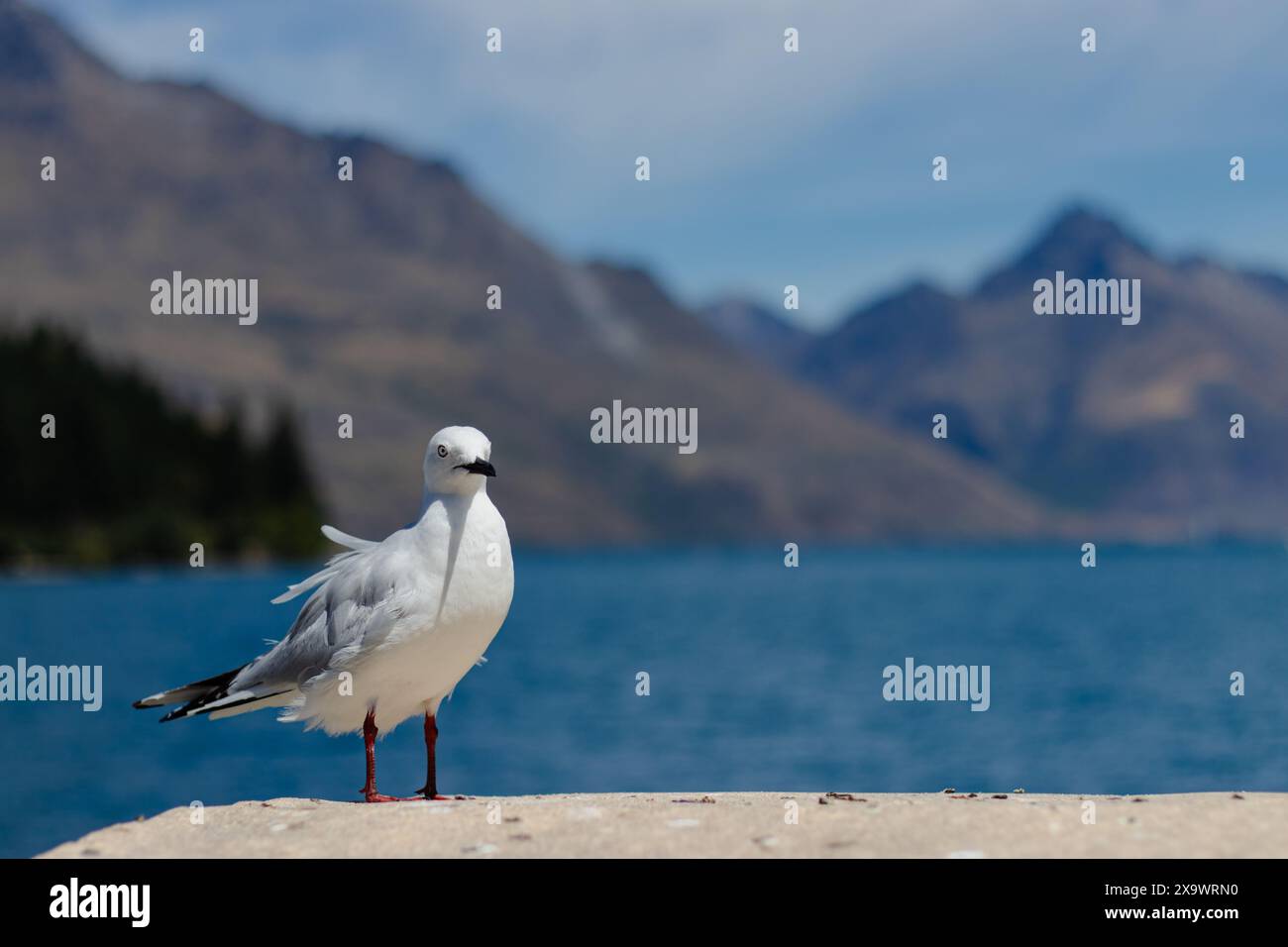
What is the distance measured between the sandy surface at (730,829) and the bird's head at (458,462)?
8.06 feet

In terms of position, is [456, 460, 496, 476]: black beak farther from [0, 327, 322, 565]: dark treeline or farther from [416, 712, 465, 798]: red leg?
[0, 327, 322, 565]: dark treeline

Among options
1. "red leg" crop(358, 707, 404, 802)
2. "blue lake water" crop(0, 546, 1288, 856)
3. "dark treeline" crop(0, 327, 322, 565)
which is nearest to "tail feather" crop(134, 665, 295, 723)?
"red leg" crop(358, 707, 404, 802)

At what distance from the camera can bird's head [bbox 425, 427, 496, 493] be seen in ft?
38.2

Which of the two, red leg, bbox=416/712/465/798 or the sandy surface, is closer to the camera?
the sandy surface

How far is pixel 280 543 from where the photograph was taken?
645ft

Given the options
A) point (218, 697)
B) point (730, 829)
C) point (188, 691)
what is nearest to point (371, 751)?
point (218, 697)

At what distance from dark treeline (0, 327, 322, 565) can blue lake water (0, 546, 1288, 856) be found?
4999 cm

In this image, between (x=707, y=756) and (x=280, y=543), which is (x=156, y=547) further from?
(x=707, y=756)

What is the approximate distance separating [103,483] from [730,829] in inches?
7322
